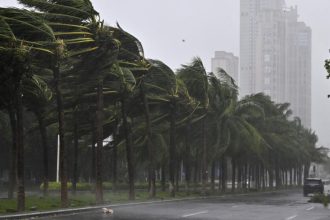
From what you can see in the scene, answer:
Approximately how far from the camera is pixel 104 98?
1443 inches

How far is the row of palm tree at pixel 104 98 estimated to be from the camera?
2450 cm

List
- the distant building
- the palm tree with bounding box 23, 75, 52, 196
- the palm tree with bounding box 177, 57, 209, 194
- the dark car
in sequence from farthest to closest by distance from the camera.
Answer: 1. the distant building
2. the dark car
3. the palm tree with bounding box 177, 57, 209, 194
4. the palm tree with bounding box 23, 75, 52, 196

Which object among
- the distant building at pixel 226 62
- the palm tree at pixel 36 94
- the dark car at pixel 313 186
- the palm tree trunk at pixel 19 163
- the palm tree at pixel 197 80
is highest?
the distant building at pixel 226 62

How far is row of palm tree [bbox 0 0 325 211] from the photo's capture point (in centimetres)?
2450

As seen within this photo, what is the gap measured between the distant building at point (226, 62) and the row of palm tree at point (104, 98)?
14.6m

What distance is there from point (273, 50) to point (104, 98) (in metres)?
63.0

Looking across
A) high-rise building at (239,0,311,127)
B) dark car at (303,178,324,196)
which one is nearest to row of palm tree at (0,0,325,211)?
dark car at (303,178,324,196)

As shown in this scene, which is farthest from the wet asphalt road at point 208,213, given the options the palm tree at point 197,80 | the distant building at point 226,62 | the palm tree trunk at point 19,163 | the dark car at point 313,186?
the distant building at point 226,62

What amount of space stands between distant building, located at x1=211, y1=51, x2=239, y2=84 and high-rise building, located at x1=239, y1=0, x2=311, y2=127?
4.03 m

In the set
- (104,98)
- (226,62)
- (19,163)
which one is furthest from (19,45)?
(226,62)

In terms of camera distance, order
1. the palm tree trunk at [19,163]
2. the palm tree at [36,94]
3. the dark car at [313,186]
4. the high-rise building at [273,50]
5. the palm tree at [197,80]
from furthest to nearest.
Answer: the high-rise building at [273,50], the dark car at [313,186], the palm tree at [197,80], the palm tree at [36,94], the palm tree trunk at [19,163]

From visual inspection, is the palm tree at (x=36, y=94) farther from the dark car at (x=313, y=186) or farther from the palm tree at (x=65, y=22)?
the dark car at (x=313, y=186)

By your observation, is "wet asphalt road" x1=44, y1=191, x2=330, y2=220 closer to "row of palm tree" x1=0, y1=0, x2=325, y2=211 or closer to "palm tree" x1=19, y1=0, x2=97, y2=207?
"row of palm tree" x1=0, y1=0, x2=325, y2=211

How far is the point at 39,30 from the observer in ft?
77.5
